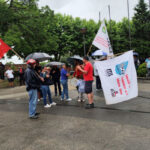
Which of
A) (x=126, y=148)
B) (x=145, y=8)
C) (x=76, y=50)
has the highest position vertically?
(x=145, y=8)

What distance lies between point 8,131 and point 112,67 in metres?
3.79

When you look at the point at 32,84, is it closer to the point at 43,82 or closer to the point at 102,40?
the point at 43,82

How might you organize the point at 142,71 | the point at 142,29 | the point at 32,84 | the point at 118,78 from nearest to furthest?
1. the point at 32,84
2. the point at 118,78
3. the point at 142,71
4. the point at 142,29

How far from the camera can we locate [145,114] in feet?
17.2

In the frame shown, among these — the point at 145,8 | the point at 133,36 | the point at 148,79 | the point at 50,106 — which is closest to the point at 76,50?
the point at 133,36

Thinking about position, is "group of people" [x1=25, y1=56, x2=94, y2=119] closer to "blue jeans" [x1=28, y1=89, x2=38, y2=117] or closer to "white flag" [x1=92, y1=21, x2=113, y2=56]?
"blue jeans" [x1=28, y1=89, x2=38, y2=117]

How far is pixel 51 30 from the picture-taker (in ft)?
Answer: 108

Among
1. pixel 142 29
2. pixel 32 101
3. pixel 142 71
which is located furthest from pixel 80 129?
pixel 142 29

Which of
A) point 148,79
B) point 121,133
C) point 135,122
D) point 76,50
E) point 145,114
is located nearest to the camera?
point 121,133

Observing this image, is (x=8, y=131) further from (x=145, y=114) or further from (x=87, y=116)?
(x=145, y=114)

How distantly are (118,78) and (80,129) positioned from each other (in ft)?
8.56

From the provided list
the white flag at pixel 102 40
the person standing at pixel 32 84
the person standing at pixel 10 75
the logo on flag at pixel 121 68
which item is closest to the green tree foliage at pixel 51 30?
the person standing at pixel 10 75

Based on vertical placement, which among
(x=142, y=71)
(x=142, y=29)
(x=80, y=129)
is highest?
(x=142, y=29)

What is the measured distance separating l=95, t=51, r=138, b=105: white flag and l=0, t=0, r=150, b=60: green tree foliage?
12309mm
